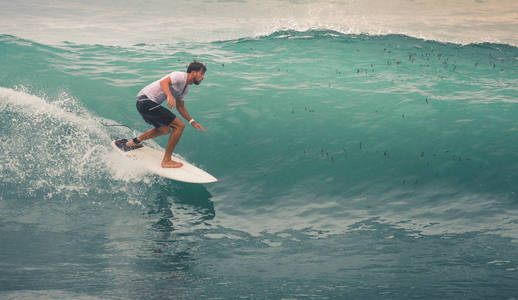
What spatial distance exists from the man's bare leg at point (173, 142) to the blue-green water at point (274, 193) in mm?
431

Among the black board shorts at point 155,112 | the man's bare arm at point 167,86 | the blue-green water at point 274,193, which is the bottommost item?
the blue-green water at point 274,193

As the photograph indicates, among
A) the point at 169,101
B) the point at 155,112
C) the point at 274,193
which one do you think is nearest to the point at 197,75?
the point at 169,101

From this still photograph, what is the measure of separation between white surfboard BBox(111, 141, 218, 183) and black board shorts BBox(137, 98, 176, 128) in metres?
0.90

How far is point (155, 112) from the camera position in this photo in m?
8.00

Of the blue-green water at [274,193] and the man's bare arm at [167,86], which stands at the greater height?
the man's bare arm at [167,86]

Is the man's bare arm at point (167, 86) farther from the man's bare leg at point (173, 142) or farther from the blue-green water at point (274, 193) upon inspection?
the blue-green water at point (274, 193)

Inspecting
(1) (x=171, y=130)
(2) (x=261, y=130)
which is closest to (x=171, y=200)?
(1) (x=171, y=130)

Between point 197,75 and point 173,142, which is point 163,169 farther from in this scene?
point 197,75

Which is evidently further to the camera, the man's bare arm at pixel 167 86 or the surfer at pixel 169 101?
the surfer at pixel 169 101

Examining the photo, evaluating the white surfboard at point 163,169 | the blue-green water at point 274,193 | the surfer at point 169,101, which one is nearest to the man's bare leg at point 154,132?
the surfer at point 169,101

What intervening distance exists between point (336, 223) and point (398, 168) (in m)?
2.98

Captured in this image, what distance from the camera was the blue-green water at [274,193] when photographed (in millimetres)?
5285

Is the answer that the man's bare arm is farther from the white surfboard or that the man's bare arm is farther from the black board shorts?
the white surfboard

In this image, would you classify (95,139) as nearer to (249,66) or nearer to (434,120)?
(434,120)
